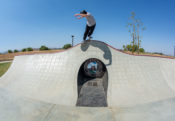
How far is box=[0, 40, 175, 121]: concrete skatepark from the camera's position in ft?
16.1

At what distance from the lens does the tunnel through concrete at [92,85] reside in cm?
614

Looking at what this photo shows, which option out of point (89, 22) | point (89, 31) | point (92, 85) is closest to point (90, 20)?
point (89, 22)

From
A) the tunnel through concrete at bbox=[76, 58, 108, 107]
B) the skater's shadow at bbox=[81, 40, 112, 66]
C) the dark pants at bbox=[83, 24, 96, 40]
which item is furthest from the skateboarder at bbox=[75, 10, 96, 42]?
the tunnel through concrete at bbox=[76, 58, 108, 107]

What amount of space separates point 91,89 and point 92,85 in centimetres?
54

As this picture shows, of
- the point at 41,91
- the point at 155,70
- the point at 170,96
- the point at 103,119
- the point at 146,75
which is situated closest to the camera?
the point at 103,119

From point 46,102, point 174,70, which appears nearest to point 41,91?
point 46,102

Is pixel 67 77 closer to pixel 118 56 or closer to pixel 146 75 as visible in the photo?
pixel 118 56

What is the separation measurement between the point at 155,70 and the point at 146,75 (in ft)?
4.69

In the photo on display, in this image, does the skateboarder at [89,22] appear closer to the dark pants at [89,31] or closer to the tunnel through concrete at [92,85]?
the dark pants at [89,31]

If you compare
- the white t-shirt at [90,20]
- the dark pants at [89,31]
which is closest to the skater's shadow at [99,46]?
the dark pants at [89,31]

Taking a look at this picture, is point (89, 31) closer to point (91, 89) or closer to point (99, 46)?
point (99, 46)

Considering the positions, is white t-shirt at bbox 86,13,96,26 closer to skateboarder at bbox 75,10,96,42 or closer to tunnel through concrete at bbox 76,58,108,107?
skateboarder at bbox 75,10,96,42

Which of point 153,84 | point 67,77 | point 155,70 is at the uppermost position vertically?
point 155,70

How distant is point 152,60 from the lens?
335 inches
